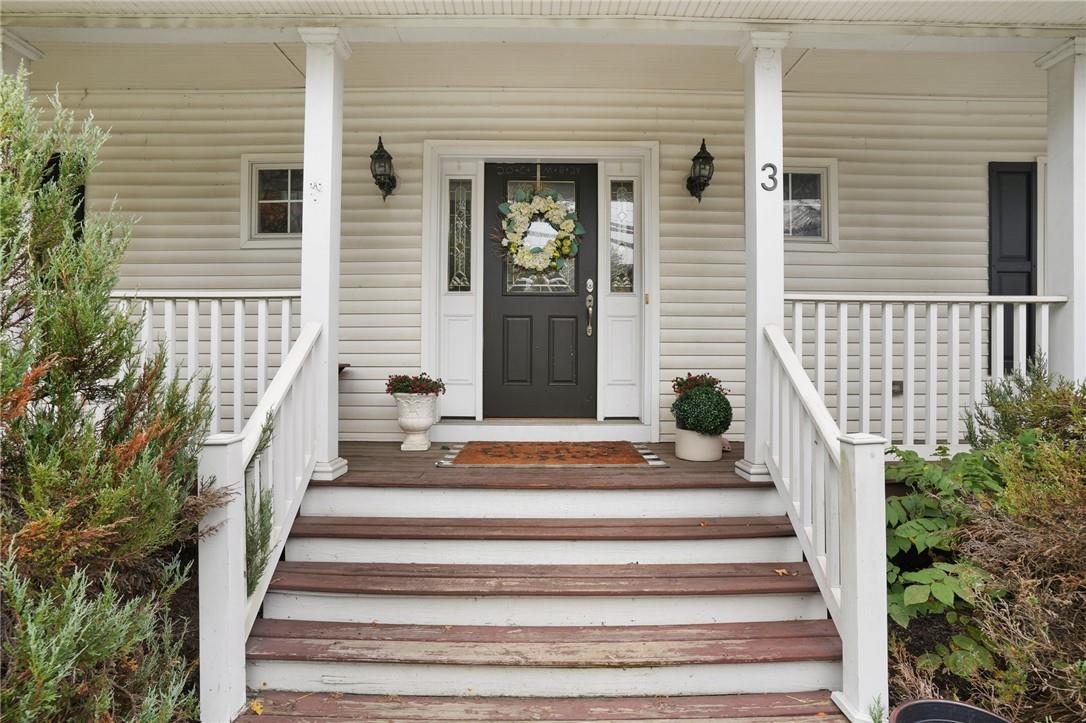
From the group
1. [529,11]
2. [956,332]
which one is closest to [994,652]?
[956,332]

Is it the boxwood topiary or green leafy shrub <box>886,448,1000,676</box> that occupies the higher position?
the boxwood topiary

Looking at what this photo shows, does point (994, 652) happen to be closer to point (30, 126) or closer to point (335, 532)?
point (335, 532)

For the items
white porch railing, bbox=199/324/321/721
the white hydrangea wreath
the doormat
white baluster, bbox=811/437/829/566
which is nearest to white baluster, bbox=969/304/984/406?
white baluster, bbox=811/437/829/566

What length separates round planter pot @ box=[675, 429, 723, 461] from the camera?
11.2ft

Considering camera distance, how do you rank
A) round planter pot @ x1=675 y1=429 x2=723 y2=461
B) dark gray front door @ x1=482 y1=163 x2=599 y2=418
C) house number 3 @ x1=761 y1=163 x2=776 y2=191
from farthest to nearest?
dark gray front door @ x1=482 y1=163 x2=599 y2=418, round planter pot @ x1=675 y1=429 x2=723 y2=461, house number 3 @ x1=761 y1=163 x2=776 y2=191

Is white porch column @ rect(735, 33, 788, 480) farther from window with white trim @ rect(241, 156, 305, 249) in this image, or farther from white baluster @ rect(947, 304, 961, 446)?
window with white trim @ rect(241, 156, 305, 249)

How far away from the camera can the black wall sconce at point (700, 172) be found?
4125 millimetres

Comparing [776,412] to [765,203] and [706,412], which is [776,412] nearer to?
[706,412]

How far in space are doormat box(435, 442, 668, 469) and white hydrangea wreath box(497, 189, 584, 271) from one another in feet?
4.31

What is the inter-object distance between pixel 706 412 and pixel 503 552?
4.60ft

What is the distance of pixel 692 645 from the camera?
2248 millimetres

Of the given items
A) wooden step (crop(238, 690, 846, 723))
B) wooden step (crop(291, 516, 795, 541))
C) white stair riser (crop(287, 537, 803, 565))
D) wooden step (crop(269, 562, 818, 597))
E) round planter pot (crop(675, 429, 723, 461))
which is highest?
round planter pot (crop(675, 429, 723, 461))

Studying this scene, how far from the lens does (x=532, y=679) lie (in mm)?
2162

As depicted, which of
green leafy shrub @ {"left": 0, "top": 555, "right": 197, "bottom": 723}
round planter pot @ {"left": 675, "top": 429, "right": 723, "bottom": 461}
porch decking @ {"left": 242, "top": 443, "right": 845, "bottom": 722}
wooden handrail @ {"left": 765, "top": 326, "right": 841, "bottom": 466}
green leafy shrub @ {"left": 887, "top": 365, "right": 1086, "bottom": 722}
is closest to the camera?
green leafy shrub @ {"left": 0, "top": 555, "right": 197, "bottom": 723}
